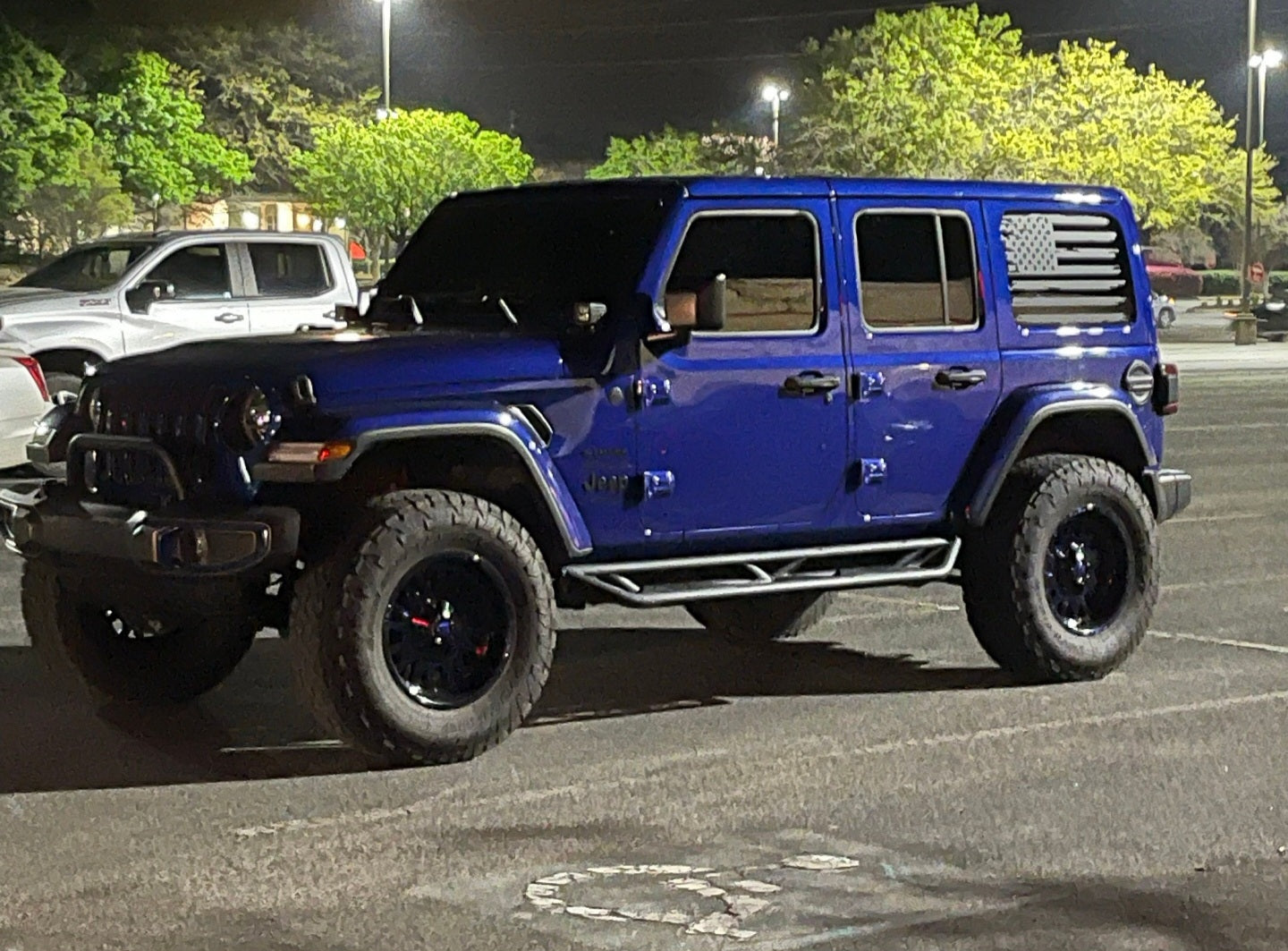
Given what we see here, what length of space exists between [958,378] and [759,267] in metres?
0.87

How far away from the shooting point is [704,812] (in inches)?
278

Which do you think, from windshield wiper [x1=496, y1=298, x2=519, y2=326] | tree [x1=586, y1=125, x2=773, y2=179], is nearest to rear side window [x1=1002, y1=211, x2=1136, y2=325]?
windshield wiper [x1=496, y1=298, x2=519, y2=326]

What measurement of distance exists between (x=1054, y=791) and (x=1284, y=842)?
33.3 inches

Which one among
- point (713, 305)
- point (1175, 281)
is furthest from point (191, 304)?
point (1175, 281)

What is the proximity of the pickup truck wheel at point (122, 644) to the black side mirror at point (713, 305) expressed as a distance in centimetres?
186

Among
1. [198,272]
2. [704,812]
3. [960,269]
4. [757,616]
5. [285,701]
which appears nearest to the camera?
[704,812]

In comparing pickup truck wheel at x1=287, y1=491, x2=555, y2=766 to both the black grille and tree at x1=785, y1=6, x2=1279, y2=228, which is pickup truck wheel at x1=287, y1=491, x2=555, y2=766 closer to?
the black grille

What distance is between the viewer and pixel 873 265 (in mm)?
8969

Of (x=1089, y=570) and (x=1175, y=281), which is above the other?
(x=1175, y=281)

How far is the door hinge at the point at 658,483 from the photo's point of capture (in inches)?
325

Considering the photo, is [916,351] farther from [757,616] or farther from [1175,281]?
[1175,281]

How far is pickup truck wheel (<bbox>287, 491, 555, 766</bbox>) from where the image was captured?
296 inches

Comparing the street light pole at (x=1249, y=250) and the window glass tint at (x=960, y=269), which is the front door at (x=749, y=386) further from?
the street light pole at (x=1249, y=250)

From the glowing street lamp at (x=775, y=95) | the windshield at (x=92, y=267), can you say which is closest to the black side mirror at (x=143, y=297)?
the windshield at (x=92, y=267)
